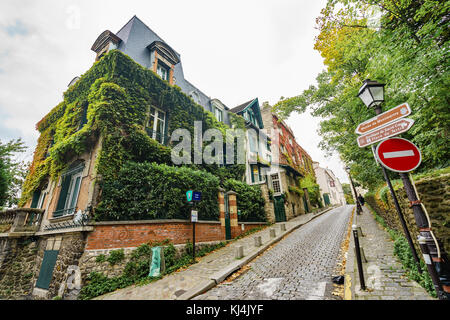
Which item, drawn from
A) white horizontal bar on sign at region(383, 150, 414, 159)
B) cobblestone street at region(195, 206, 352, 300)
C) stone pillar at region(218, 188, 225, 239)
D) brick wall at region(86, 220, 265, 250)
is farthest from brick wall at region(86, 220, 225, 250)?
white horizontal bar on sign at region(383, 150, 414, 159)

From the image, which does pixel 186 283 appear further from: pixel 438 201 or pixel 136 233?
pixel 438 201

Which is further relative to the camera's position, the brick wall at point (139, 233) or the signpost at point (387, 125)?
the brick wall at point (139, 233)

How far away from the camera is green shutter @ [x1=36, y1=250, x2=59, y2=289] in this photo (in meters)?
6.64

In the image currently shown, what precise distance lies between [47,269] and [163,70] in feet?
39.4

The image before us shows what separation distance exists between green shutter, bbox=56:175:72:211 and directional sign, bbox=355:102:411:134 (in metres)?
12.0

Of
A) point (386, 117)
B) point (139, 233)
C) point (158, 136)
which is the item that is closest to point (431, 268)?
point (386, 117)

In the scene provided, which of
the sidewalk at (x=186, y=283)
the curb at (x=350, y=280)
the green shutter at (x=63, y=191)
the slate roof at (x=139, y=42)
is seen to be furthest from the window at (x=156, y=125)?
the curb at (x=350, y=280)

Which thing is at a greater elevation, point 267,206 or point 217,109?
point 217,109

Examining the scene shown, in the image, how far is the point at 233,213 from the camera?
11.7m

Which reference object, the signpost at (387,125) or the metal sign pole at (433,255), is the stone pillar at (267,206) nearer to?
the signpost at (387,125)

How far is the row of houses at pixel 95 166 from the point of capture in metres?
6.41

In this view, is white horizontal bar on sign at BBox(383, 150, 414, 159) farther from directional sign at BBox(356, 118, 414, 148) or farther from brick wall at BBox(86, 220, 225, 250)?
brick wall at BBox(86, 220, 225, 250)

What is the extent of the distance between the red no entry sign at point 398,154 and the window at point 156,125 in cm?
967

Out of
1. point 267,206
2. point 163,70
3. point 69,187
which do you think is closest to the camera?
point 69,187
